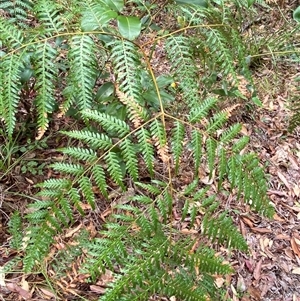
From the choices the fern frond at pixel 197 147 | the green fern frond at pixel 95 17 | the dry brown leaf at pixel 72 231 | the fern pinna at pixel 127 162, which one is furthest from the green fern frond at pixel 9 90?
the dry brown leaf at pixel 72 231

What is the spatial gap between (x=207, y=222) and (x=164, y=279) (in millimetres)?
249

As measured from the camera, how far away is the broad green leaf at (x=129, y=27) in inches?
62.4

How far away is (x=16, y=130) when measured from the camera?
2.29 m

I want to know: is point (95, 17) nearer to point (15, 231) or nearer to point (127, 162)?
point (127, 162)

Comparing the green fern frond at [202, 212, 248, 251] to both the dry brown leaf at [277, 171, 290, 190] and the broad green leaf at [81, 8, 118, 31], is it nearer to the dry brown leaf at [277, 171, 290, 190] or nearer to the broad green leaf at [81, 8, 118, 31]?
the broad green leaf at [81, 8, 118, 31]

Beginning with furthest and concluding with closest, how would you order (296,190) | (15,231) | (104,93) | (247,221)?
(296,190), (247,221), (104,93), (15,231)

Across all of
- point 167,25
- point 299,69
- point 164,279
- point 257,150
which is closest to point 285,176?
point 257,150

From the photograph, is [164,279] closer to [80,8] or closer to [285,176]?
[80,8]

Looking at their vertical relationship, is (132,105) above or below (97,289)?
above

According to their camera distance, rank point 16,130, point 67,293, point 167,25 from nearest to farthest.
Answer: point 67,293
point 16,130
point 167,25

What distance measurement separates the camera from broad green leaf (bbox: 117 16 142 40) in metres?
1.59

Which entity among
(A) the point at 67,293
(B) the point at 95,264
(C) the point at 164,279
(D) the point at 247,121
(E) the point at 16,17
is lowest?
(D) the point at 247,121

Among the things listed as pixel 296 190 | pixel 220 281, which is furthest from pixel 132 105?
A: pixel 296 190

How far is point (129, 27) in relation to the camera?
63.1 inches
